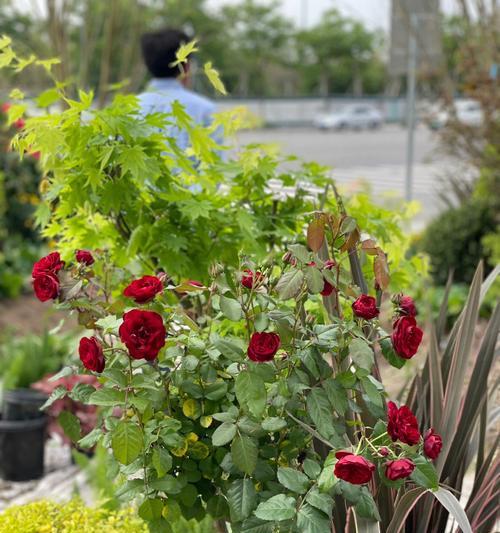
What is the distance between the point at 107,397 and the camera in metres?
1.93

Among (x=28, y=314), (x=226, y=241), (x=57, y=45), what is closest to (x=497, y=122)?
(x=57, y=45)

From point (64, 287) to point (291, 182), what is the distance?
1189 millimetres

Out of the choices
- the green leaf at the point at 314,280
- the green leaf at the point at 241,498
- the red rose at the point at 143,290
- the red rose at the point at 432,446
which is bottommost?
the green leaf at the point at 241,498

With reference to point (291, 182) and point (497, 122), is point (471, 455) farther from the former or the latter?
point (497, 122)

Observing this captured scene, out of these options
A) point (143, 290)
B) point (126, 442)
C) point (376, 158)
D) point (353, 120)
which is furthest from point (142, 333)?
point (353, 120)

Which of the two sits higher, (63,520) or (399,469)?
(399,469)

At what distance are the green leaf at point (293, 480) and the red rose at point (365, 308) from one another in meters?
0.36

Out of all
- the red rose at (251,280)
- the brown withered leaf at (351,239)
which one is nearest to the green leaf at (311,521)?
the red rose at (251,280)

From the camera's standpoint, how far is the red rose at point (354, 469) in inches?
66.5

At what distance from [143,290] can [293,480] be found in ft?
1.66

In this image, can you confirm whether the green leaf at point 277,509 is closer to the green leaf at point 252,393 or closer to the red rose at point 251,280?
the green leaf at point 252,393

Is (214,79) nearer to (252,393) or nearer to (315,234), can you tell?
(315,234)

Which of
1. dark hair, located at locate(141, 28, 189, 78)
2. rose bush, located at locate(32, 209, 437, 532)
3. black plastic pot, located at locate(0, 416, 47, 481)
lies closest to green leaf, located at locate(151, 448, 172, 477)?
rose bush, located at locate(32, 209, 437, 532)

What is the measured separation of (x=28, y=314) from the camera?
758 centimetres
